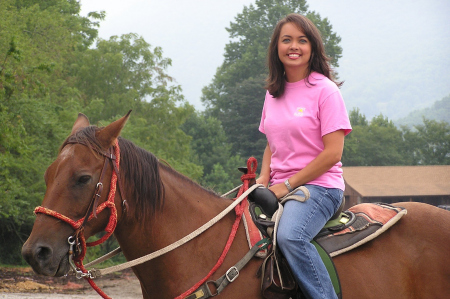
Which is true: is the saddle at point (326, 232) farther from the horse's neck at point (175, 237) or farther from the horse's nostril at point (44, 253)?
the horse's nostril at point (44, 253)

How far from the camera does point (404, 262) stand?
3.47 meters

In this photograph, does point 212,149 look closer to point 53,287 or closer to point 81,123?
point 53,287

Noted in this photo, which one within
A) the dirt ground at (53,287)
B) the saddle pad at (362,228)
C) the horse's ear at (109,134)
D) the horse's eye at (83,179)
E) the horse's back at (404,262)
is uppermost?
the horse's ear at (109,134)

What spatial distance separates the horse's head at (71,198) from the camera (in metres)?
2.66

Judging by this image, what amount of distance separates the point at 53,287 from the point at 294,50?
13264mm

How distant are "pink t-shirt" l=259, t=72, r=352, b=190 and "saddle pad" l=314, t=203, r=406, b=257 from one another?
0.32 m

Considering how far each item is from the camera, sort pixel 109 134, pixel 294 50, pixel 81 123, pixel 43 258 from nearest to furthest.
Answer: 1. pixel 43 258
2. pixel 109 134
3. pixel 81 123
4. pixel 294 50

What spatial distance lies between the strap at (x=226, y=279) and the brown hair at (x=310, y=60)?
1.18m

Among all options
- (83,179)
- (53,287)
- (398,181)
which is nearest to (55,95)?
(53,287)

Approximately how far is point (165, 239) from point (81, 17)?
36.0 meters

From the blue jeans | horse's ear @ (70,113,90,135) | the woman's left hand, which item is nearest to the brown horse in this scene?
horse's ear @ (70,113,90,135)

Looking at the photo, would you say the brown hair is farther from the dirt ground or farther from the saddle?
the dirt ground

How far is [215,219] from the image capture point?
3.21 meters

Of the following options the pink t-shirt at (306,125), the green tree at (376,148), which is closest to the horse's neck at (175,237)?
the pink t-shirt at (306,125)
